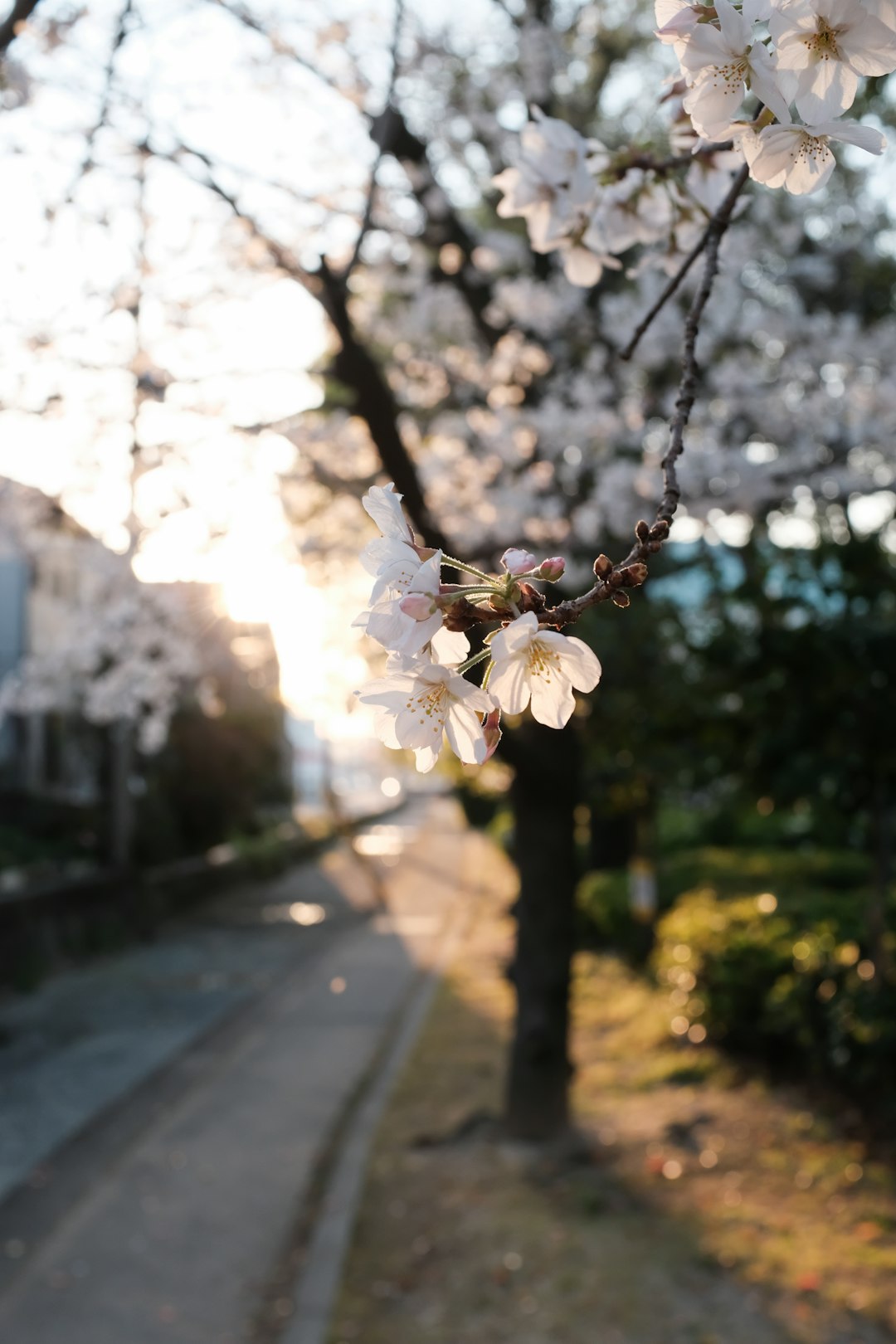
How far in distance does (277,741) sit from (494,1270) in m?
16.0

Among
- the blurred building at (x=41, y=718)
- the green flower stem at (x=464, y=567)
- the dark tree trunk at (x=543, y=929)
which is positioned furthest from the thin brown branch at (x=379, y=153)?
the blurred building at (x=41, y=718)

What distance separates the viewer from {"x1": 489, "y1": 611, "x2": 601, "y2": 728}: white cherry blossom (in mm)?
975

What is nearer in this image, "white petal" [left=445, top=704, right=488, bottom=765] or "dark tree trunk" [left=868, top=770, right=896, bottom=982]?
"white petal" [left=445, top=704, right=488, bottom=765]

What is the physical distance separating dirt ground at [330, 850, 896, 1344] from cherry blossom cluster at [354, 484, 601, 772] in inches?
141

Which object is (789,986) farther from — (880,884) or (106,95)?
(106,95)

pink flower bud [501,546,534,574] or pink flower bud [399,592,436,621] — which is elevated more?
pink flower bud [501,546,534,574]

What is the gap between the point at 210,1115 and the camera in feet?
24.2

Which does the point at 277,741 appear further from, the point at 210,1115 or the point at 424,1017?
the point at 210,1115

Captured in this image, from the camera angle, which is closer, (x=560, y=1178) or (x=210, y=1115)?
(x=560, y=1178)

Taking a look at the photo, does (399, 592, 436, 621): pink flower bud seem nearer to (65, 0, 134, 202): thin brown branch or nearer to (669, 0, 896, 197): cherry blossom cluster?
(669, 0, 896, 197): cherry blossom cluster

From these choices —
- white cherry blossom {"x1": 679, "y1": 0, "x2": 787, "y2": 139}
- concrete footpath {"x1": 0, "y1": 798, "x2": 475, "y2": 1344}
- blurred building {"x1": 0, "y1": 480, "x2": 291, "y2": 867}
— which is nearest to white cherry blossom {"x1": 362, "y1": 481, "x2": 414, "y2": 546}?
white cherry blossom {"x1": 679, "y1": 0, "x2": 787, "y2": 139}

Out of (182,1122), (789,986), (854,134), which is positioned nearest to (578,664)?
(854,134)

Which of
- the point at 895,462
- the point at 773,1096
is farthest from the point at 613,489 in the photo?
the point at 773,1096

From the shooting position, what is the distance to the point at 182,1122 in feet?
23.8
